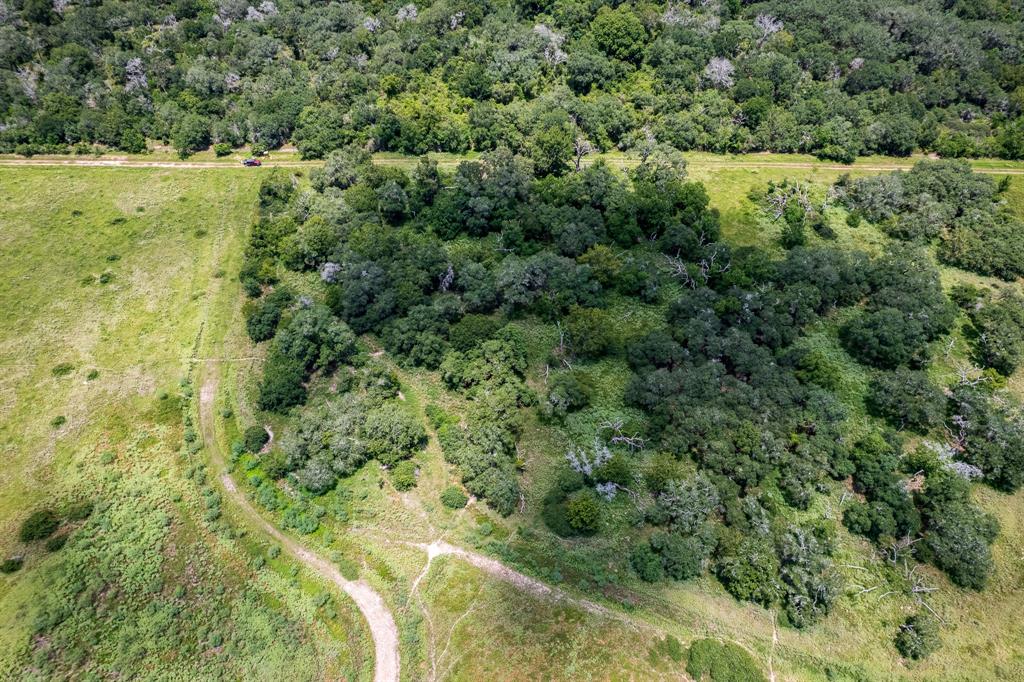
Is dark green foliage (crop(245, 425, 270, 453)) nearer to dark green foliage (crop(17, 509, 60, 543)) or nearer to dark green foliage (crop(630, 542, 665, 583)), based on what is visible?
dark green foliage (crop(17, 509, 60, 543))

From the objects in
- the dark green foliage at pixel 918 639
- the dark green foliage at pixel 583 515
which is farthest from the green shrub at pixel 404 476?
the dark green foliage at pixel 918 639

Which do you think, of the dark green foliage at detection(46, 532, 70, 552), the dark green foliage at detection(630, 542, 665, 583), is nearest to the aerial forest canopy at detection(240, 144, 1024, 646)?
the dark green foliage at detection(630, 542, 665, 583)

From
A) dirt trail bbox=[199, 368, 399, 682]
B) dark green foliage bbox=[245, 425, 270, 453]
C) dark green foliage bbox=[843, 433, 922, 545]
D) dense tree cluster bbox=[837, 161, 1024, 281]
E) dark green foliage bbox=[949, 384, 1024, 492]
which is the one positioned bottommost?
dirt trail bbox=[199, 368, 399, 682]

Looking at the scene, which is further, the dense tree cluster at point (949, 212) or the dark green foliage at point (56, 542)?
the dense tree cluster at point (949, 212)

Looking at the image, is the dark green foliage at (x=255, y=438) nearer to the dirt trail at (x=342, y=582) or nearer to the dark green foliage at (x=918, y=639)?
the dirt trail at (x=342, y=582)

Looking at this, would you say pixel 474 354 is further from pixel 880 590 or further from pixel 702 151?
pixel 702 151

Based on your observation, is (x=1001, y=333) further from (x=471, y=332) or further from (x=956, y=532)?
(x=471, y=332)

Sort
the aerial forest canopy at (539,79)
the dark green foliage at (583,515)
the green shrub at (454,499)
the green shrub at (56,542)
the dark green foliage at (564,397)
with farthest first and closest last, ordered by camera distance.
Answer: the aerial forest canopy at (539,79) → the dark green foliage at (564,397) → the green shrub at (454,499) → the green shrub at (56,542) → the dark green foliage at (583,515)
